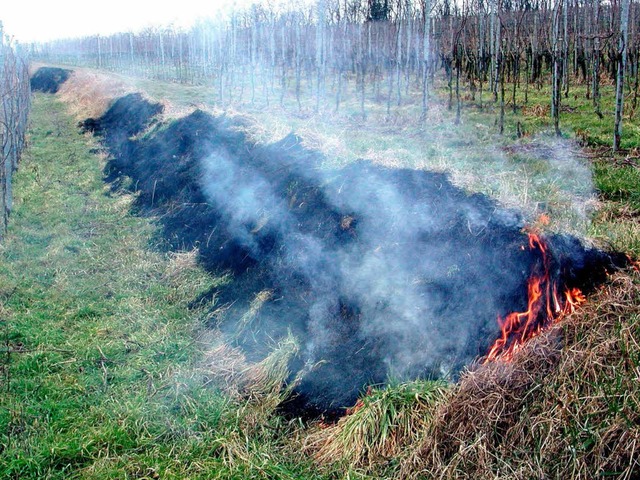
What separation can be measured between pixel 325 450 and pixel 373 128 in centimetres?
1337

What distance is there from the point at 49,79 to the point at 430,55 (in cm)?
2709

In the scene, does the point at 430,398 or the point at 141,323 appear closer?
the point at 430,398

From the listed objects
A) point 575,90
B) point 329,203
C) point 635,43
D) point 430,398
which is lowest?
point 430,398

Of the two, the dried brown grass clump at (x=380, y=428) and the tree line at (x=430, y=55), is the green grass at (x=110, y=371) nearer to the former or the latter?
the dried brown grass clump at (x=380, y=428)

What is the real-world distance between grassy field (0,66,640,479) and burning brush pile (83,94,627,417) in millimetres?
339

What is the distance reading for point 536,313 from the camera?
464cm

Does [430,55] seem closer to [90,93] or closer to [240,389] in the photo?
[90,93]

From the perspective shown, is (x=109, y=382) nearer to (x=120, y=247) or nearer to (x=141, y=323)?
(x=141, y=323)

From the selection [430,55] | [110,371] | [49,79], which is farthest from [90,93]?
[110,371]

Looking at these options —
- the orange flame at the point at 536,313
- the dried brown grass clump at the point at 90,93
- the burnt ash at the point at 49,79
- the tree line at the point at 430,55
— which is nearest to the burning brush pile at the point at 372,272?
the orange flame at the point at 536,313

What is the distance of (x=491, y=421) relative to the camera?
384 centimetres

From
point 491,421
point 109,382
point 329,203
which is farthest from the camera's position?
point 329,203

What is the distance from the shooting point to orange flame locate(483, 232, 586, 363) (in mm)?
4465

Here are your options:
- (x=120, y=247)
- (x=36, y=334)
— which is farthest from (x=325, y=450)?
(x=120, y=247)
